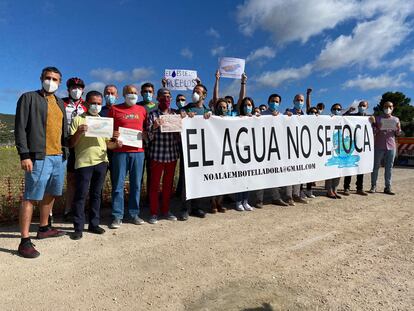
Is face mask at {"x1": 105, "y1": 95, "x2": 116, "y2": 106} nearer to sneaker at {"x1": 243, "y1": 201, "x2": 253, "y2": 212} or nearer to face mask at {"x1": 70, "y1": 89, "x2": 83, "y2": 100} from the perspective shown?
face mask at {"x1": 70, "y1": 89, "x2": 83, "y2": 100}

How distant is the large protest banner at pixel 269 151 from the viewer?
589cm

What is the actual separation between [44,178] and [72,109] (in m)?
1.45

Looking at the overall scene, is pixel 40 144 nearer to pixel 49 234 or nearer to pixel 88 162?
pixel 88 162

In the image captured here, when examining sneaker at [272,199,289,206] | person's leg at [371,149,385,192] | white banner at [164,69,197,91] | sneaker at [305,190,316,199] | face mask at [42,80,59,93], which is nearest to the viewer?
face mask at [42,80,59,93]

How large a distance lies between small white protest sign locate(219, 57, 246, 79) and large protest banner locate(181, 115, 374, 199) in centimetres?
165

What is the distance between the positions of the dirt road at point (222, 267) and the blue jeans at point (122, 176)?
376mm

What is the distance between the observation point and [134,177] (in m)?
5.31

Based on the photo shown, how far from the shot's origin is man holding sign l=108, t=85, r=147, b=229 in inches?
203

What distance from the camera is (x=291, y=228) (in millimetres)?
5305

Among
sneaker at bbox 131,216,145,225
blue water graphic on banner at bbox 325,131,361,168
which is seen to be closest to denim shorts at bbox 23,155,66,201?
sneaker at bbox 131,216,145,225

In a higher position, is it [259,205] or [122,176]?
[122,176]

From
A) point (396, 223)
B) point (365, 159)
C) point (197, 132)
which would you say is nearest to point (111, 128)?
point (197, 132)

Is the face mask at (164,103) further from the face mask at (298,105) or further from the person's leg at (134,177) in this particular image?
the face mask at (298,105)

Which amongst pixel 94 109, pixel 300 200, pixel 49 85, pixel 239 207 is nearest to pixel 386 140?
pixel 300 200
